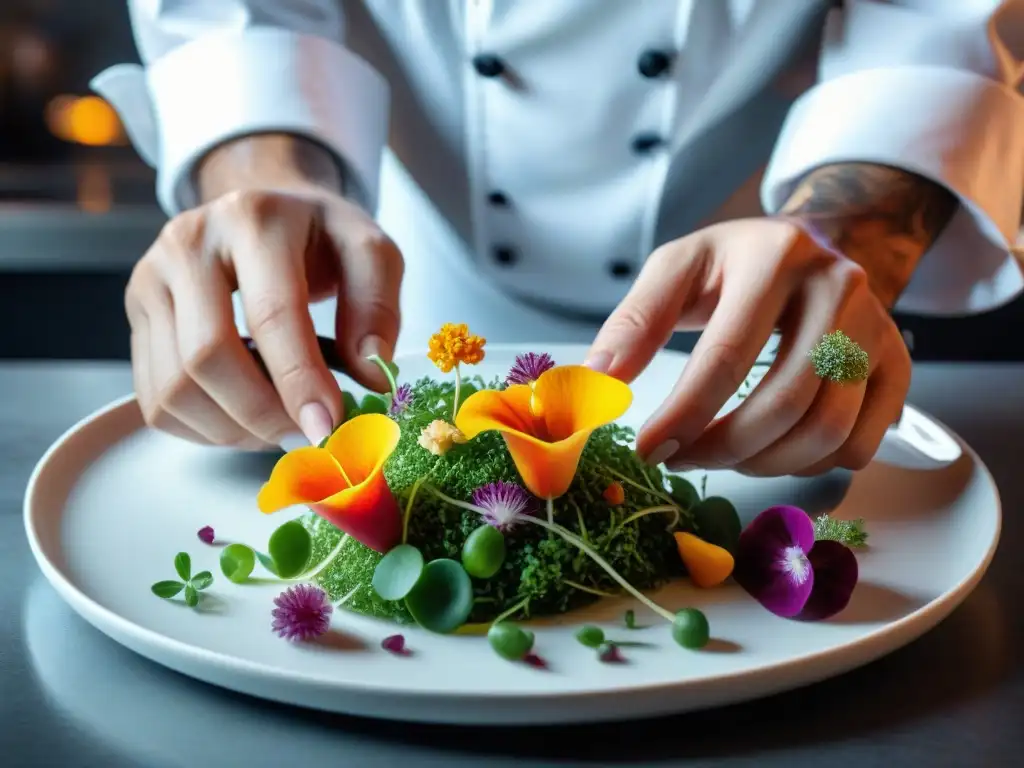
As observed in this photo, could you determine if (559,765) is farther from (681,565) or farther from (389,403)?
(389,403)

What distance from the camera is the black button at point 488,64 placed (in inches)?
42.8

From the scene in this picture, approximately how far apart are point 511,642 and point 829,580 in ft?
0.57

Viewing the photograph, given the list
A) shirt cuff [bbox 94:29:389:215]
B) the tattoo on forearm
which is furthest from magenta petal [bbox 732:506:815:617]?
shirt cuff [bbox 94:29:389:215]

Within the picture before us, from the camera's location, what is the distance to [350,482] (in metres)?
0.53

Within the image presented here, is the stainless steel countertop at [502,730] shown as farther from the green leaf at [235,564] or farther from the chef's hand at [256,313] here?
the chef's hand at [256,313]

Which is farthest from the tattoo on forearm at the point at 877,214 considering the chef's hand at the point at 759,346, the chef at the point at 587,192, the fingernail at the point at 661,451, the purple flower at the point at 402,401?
the purple flower at the point at 402,401

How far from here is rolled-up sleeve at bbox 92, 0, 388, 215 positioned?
0.97 metres

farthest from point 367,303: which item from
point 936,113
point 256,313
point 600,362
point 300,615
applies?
point 936,113

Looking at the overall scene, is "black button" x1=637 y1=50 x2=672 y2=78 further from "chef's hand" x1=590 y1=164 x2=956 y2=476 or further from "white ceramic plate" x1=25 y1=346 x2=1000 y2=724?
"white ceramic plate" x1=25 y1=346 x2=1000 y2=724

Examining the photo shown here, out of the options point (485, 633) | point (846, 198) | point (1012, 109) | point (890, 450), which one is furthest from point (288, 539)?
point (1012, 109)

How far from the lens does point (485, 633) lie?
0.51 meters

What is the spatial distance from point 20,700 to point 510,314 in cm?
91

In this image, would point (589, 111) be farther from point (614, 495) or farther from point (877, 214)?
point (614, 495)

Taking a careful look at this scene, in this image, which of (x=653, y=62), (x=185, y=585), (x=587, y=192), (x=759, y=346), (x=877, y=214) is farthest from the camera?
(x=587, y=192)
